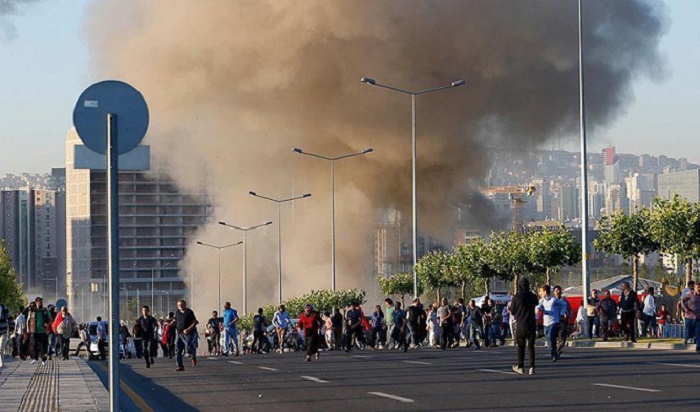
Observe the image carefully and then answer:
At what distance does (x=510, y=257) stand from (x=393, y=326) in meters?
16.9

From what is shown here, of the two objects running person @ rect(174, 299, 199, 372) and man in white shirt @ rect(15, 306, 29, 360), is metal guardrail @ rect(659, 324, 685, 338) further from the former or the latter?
man in white shirt @ rect(15, 306, 29, 360)

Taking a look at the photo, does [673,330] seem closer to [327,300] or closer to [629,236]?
[629,236]

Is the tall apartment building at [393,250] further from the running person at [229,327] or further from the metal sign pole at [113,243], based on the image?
the metal sign pole at [113,243]

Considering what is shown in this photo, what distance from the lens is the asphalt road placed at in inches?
572

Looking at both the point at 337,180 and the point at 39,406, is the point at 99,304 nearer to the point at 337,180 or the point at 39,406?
the point at 337,180

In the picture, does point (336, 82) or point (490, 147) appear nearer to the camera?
point (336, 82)

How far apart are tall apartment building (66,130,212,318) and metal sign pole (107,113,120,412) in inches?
5026

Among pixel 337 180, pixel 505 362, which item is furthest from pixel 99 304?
pixel 505 362

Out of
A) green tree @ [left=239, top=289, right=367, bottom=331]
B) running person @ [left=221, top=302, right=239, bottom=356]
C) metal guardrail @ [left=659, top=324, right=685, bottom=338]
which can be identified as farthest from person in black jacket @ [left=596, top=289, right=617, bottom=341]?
green tree @ [left=239, top=289, right=367, bottom=331]

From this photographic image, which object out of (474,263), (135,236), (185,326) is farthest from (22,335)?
(135,236)

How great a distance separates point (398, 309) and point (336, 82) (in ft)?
121

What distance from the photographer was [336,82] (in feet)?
226

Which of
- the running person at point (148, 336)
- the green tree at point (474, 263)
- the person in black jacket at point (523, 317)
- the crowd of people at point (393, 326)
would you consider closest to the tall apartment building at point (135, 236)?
the green tree at point (474, 263)

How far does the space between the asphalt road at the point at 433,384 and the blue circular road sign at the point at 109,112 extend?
6.17 metres
